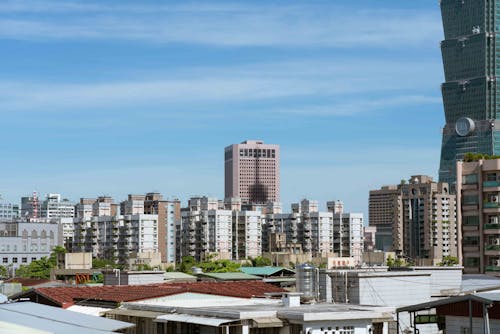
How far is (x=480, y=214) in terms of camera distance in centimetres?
10588

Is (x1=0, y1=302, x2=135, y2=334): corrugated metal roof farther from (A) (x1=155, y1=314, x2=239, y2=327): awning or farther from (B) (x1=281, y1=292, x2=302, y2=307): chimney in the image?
(B) (x1=281, y1=292, x2=302, y2=307): chimney

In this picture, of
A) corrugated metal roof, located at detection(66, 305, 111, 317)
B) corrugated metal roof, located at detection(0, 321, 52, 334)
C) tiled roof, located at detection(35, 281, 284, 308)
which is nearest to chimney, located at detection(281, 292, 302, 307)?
tiled roof, located at detection(35, 281, 284, 308)

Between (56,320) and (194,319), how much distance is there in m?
6.56

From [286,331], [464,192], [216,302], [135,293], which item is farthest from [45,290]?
[464,192]

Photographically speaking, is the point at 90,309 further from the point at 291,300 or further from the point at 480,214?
the point at 480,214

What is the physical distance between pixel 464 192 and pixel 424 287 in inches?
2384

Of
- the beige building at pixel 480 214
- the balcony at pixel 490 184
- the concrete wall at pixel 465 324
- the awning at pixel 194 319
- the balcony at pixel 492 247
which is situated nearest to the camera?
the concrete wall at pixel 465 324

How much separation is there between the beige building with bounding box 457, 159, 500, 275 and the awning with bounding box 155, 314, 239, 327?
70.3 m

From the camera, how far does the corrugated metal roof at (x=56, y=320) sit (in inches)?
1165

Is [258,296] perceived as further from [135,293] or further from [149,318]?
[149,318]

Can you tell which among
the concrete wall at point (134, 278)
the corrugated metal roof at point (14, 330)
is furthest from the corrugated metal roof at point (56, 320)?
the concrete wall at point (134, 278)

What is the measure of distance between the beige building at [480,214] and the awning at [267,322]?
234ft

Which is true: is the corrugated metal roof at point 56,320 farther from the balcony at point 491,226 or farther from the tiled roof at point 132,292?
the balcony at point 491,226

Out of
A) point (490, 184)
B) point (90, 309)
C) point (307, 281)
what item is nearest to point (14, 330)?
point (90, 309)
